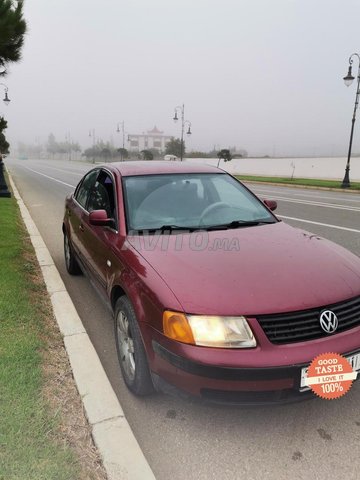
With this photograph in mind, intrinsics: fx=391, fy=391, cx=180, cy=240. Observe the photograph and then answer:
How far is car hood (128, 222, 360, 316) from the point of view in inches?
84.0

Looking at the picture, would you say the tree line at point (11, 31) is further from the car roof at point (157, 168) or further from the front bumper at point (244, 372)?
the front bumper at point (244, 372)

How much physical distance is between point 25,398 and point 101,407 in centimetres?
47

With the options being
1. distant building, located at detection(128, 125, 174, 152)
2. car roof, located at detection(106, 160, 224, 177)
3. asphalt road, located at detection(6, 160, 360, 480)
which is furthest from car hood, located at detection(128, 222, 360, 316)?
distant building, located at detection(128, 125, 174, 152)

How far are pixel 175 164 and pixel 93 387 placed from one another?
7.89ft

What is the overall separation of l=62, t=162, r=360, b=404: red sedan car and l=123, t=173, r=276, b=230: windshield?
1cm

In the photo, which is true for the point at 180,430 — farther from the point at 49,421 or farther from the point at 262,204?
the point at 262,204

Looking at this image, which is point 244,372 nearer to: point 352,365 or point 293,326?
point 293,326

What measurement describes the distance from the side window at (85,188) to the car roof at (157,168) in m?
0.50

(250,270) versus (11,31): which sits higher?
(11,31)

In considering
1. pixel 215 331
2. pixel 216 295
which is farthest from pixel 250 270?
pixel 215 331

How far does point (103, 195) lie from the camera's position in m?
3.81

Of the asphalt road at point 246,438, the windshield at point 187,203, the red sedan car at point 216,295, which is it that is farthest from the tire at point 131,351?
the windshield at point 187,203

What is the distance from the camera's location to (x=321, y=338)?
6.94 feet

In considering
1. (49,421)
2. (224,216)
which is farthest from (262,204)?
(49,421)
